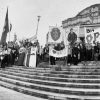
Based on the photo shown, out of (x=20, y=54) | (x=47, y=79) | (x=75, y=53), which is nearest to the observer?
(x=47, y=79)

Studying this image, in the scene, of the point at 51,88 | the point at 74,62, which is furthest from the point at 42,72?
the point at 51,88

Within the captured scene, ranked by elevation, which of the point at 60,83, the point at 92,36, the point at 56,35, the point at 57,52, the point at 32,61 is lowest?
the point at 60,83

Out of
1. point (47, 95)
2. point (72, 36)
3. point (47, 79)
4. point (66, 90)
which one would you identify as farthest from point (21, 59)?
point (66, 90)

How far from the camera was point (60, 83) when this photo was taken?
428 inches

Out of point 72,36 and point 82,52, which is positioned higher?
point 72,36

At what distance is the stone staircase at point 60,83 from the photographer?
9.53 m

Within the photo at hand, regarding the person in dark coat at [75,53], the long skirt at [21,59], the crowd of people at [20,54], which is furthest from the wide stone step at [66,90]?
the long skirt at [21,59]

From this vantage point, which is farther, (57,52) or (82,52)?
(57,52)

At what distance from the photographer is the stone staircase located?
375 inches

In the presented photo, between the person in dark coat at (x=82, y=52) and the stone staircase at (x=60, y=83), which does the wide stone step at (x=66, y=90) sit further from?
the person in dark coat at (x=82, y=52)

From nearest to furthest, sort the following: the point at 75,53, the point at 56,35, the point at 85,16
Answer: the point at 75,53 < the point at 56,35 < the point at 85,16

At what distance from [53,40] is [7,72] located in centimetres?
367

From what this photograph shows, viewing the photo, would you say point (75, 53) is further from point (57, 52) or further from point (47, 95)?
point (47, 95)

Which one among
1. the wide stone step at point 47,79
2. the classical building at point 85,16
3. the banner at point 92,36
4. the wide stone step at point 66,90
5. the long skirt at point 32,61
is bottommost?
the wide stone step at point 66,90
